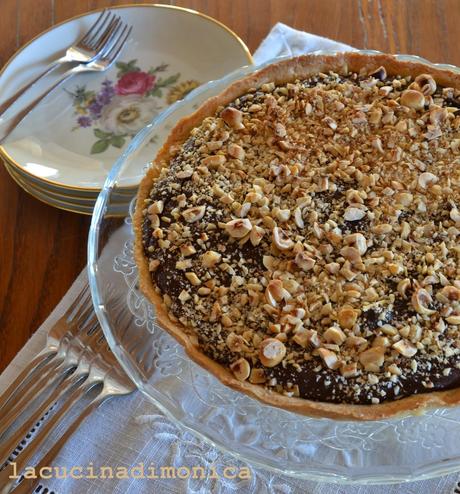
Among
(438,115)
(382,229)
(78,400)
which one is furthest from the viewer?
(78,400)

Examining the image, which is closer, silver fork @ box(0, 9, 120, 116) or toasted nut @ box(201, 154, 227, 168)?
toasted nut @ box(201, 154, 227, 168)

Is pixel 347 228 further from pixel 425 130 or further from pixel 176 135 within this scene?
pixel 176 135

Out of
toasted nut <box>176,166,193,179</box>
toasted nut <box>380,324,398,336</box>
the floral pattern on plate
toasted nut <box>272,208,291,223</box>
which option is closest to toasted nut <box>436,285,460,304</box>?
toasted nut <box>380,324,398,336</box>

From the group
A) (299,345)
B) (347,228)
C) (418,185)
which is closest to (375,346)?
(299,345)

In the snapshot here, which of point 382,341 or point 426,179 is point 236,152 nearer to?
point 426,179

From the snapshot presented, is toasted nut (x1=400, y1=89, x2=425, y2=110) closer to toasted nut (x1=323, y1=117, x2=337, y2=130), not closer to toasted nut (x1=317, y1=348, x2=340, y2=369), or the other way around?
toasted nut (x1=323, y1=117, x2=337, y2=130)

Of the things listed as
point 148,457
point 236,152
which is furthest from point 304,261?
point 148,457
